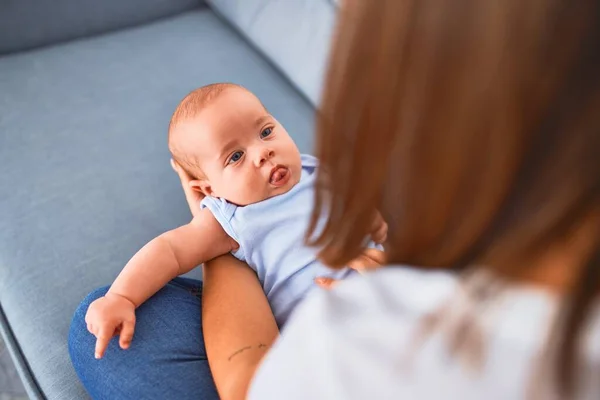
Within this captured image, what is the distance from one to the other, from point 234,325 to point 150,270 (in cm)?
17

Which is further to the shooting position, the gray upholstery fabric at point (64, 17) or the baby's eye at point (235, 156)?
the gray upholstery fabric at point (64, 17)

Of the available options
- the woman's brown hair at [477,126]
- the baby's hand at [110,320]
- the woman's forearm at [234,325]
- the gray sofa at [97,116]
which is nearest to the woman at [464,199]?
the woman's brown hair at [477,126]

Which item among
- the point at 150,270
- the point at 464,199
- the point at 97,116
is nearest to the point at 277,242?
the point at 150,270

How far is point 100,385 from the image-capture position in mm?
821

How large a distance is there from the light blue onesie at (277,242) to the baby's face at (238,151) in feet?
0.07

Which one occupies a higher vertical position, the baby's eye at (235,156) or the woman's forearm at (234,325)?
the baby's eye at (235,156)

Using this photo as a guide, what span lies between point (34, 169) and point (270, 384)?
893mm

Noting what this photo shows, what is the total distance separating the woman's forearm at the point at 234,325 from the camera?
2.47ft

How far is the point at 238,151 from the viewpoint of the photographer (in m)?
1.01

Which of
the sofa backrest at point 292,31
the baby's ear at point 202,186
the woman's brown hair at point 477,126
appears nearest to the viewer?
the woman's brown hair at point 477,126

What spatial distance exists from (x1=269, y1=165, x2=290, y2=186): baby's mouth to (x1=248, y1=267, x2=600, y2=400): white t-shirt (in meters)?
0.49

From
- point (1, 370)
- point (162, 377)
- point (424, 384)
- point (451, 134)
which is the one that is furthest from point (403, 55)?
point (1, 370)

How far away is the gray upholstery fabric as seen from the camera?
58.7 inches

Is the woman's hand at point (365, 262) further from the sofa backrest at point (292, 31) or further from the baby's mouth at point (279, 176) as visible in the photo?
the sofa backrest at point (292, 31)
